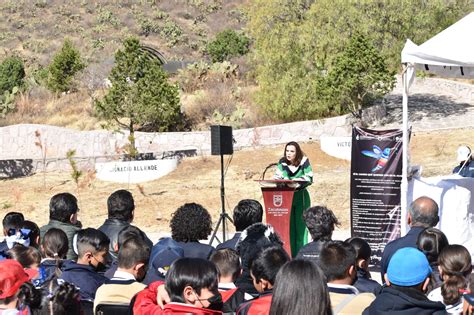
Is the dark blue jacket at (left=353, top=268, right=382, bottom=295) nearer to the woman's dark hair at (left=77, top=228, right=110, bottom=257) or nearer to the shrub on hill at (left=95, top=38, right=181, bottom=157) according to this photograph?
the woman's dark hair at (left=77, top=228, right=110, bottom=257)

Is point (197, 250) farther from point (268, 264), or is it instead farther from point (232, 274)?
point (268, 264)

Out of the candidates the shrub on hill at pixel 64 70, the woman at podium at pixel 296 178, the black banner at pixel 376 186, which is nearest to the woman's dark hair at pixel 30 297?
the woman at podium at pixel 296 178

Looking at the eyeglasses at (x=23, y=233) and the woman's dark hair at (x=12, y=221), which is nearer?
the eyeglasses at (x=23, y=233)

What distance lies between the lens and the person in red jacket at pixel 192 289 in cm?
394

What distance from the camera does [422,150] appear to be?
72.3 feet

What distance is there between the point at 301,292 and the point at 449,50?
21.4 feet

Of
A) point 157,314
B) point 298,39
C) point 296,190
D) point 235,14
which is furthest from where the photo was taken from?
point 235,14

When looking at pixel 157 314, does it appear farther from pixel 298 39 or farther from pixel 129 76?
pixel 298 39

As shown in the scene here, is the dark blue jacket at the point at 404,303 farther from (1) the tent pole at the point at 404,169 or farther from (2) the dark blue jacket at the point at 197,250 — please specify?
(1) the tent pole at the point at 404,169

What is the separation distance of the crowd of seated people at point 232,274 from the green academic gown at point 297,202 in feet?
9.36

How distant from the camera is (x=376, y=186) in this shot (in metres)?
10.1

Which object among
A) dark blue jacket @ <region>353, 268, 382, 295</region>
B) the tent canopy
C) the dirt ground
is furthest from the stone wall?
dark blue jacket @ <region>353, 268, 382, 295</region>

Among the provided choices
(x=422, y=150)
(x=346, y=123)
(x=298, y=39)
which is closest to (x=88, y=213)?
(x=422, y=150)

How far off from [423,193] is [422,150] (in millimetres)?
12742
